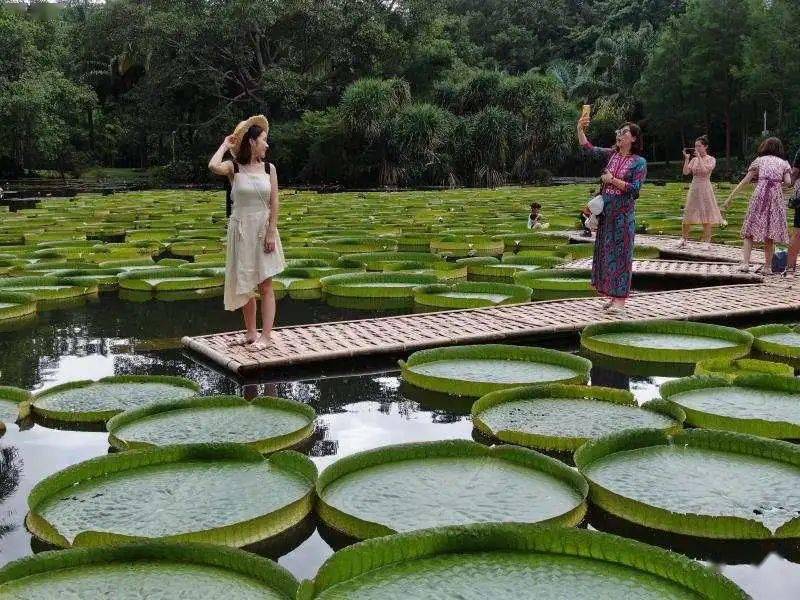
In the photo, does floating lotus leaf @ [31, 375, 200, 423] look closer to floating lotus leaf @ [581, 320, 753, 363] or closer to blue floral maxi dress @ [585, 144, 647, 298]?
floating lotus leaf @ [581, 320, 753, 363]

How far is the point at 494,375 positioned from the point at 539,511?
1923mm

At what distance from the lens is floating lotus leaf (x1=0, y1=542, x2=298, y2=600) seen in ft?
8.13

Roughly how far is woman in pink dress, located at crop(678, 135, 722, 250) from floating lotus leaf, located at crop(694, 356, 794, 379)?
17.3 feet

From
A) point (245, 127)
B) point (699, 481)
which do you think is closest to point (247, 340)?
point (245, 127)

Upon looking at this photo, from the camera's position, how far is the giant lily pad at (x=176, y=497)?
9.68ft

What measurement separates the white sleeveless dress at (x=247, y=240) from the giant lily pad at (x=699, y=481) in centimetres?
247

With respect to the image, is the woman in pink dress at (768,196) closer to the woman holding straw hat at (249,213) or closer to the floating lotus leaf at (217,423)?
the woman holding straw hat at (249,213)

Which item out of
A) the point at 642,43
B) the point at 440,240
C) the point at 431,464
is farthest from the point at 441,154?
the point at 431,464

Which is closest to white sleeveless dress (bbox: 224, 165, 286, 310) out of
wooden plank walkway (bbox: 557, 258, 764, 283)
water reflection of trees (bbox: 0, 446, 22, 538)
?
water reflection of trees (bbox: 0, 446, 22, 538)

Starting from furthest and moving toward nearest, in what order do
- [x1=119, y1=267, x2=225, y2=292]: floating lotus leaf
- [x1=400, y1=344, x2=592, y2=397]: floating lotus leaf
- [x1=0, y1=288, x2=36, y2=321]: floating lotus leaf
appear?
[x1=119, y1=267, x2=225, y2=292]: floating lotus leaf
[x1=0, y1=288, x2=36, y2=321]: floating lotus leaf
[x1=400, y1=344, x2=592, y2=397]: floating lotus leaf

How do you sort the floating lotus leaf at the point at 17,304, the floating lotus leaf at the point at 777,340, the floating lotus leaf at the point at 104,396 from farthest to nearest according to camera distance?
1. the floating lotus leaf at the point at 17,304
2. the floating lotus leaf at the point at 777,340
3. the floating lotus leaf at the point at 104,396

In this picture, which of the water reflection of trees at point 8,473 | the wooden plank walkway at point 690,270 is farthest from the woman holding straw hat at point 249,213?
the wooden plank walkway at point 690,270

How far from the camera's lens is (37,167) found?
38219 mm

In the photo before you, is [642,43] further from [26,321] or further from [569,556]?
[569,556]
